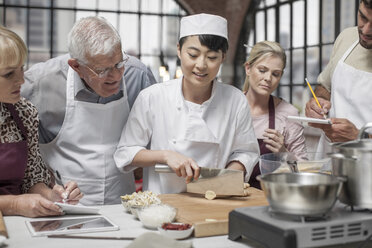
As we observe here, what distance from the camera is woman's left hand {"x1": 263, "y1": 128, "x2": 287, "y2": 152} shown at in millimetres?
2549

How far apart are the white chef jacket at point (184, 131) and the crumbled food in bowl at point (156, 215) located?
0.49 meters

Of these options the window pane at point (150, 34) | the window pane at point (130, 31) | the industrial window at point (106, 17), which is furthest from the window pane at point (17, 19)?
the window pane at point (150, 34)

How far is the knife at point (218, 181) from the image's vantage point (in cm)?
182

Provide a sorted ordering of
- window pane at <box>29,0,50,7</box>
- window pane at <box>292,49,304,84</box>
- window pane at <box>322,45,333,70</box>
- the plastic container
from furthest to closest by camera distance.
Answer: window pane at <box>29,0,50,7</box>, window pane at <box>292,49,304,84</box>, window pane at <box>322,45,333,70</box>, the plastic container

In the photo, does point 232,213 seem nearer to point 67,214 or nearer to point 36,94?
point 67,214

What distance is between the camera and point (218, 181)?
6.07 ft

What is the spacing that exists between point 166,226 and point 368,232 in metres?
0.60

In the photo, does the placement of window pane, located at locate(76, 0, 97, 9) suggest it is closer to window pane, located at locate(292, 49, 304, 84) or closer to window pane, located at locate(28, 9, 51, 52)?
window pane, located at locate(28, 9, 51, 52)

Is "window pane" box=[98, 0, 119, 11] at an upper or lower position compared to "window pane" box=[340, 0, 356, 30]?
upper

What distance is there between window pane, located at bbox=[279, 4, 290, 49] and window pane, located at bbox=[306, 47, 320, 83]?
0.82 meters

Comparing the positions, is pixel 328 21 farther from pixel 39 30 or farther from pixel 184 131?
pixel 39 30

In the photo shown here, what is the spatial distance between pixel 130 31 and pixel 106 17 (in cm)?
73

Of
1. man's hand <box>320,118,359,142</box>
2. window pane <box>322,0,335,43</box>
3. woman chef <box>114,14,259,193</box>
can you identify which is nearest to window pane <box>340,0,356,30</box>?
window pane <box>322,0,335,43</box>

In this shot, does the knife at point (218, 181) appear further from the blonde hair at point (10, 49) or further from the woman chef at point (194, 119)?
the blonde hair at point (10, 49)
